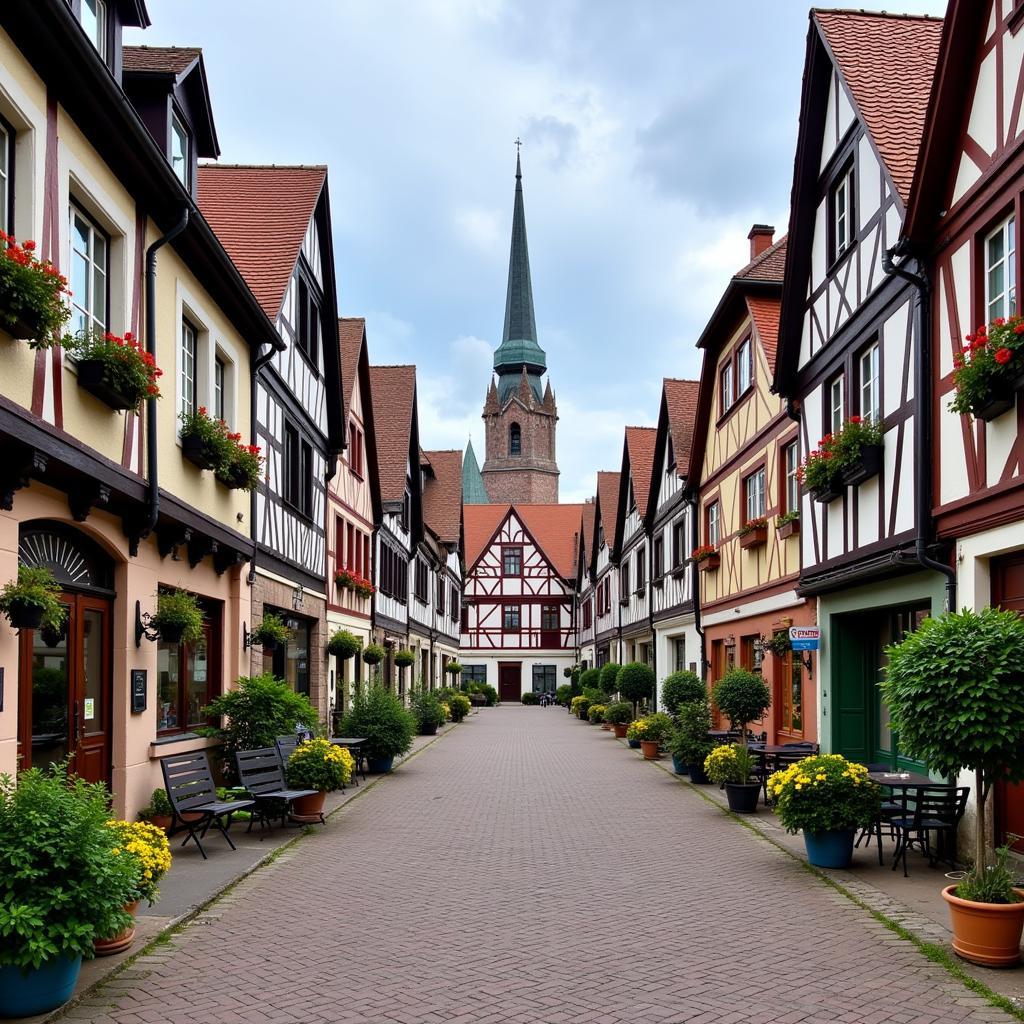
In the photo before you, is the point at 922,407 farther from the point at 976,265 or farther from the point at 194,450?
the point at 194,450

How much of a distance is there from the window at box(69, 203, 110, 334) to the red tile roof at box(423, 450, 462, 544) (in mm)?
33660

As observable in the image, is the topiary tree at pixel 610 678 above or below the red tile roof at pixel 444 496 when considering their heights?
below

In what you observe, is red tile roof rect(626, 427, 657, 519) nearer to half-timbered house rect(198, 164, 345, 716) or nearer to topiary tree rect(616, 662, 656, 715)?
topiary tree rect(616, 662, 656, 715)

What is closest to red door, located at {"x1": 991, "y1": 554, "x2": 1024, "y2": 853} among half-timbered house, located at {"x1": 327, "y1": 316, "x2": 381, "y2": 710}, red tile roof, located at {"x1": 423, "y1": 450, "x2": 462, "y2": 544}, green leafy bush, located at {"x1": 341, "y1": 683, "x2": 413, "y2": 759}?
green leafy bush, located at {"x1": 341, "y1": 683, "x2": 413, "y2": 759}

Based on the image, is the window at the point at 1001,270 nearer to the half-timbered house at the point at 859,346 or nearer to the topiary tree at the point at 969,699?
the half-timbered house at the point at 859,346

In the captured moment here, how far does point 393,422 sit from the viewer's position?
98.8ft

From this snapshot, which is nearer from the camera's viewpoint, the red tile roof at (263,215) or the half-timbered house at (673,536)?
the red tile roof at (263,215)

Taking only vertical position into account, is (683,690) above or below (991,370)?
below

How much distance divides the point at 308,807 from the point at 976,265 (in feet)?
29.2

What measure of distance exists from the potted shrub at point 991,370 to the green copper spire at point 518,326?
79782mm

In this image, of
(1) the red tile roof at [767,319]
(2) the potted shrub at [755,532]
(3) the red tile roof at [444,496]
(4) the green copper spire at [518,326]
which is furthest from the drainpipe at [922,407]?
(4) the green copper spire at [518,326]

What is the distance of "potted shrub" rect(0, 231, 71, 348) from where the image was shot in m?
6.68

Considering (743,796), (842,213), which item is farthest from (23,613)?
(842,213)

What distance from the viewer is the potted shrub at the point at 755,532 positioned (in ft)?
58.2
